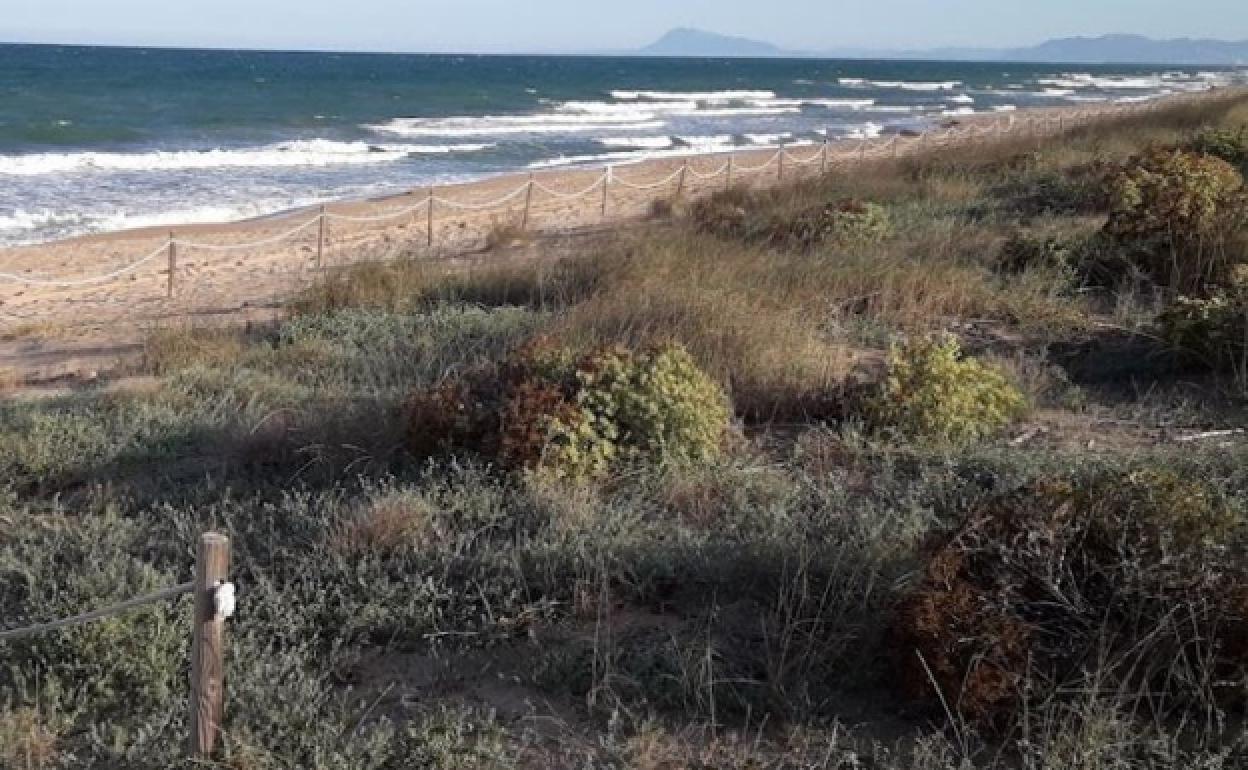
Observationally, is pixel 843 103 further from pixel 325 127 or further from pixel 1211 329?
pixel 1211 329

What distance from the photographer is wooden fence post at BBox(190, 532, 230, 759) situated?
→ 336 cm

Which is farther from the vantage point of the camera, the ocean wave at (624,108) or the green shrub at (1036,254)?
the ocean wave at (624,108)

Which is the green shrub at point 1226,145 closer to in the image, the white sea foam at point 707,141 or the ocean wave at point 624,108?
the white sea foam at point 707,141

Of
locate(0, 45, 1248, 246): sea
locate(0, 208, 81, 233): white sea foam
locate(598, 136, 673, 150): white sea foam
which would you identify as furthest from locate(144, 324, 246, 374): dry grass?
locate(598, 136, 673, 150): white sea foam

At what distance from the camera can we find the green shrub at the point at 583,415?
5.54 meters

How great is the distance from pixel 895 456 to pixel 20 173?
86.0 ft

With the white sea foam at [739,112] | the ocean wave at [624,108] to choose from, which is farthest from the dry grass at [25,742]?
the white sea foam at [739,112]

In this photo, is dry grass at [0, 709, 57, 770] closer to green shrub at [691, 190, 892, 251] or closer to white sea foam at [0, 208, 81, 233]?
green shrub at [691, 190, 892, 251]

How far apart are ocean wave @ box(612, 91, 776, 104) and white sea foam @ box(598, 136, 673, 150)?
22.9m

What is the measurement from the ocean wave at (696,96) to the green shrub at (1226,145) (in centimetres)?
5318

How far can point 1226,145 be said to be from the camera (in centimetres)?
1454

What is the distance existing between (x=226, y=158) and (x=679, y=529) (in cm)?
2977

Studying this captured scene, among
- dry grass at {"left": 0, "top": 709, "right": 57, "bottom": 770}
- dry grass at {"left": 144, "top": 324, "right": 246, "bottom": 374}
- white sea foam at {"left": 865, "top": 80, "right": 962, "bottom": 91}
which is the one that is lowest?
dry grass at {"left": 0, "top": 709, "right": 57, "bottom": 770}

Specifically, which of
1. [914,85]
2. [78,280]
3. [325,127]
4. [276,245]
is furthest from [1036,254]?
[914,85]
